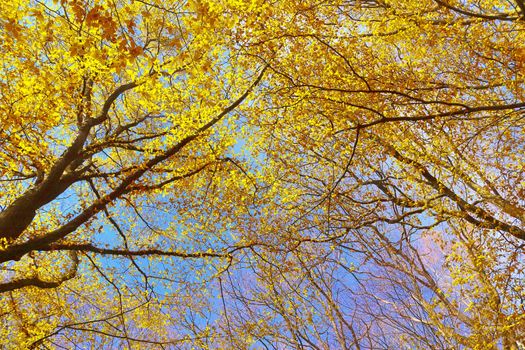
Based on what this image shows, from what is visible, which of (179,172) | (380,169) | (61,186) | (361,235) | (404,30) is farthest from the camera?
(361,235)

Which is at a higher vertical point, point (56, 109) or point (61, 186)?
point (56, 109)

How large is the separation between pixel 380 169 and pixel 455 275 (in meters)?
2.38

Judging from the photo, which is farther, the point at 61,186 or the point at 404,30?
the point at 61,186

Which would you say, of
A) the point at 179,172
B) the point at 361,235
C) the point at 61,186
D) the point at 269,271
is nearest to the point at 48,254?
the point at 61,186

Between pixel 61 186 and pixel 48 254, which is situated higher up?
pixel 48 254

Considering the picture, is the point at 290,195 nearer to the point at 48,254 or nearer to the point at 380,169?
the point at 380,169

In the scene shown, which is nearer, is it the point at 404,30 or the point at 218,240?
the point at 404,30

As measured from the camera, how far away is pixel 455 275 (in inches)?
205

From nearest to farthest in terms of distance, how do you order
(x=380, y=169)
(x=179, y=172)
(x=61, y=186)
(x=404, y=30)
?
(x=404, y=30), (x=61, y=186), (x=179, y=172), (x=380, y=169)

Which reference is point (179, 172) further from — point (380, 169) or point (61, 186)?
point (380, 169)

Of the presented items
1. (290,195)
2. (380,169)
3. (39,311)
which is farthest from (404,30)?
(39,311)

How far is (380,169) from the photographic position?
694 cm

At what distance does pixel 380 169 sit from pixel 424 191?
90 cm

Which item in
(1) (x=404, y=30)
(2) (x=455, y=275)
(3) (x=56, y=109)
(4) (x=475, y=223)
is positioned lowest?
(2) (x=455, y=275)
